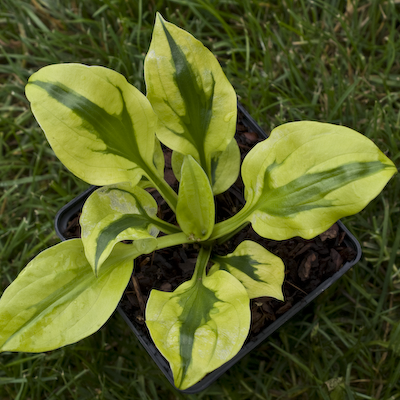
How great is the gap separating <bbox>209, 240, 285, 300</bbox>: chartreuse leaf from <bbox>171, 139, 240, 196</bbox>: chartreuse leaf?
5.5 inches

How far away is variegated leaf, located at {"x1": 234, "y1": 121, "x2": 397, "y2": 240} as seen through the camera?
62 centimetres

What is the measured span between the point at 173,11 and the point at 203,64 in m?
0.79

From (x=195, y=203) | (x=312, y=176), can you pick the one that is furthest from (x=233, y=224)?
(x=312, y=176)

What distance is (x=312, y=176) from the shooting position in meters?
0.66

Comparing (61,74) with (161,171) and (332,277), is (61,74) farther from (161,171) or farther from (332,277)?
(332,277)

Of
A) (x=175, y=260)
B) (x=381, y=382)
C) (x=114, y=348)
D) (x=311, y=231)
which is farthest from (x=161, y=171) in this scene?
(x=381, y=382)

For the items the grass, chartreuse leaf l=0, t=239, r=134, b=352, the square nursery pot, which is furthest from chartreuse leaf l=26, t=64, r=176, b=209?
the grass

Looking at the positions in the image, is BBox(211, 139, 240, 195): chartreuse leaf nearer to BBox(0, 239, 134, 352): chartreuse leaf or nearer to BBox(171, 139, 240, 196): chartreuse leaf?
BBox(171, 139, 240, 196): chartreuse leaf

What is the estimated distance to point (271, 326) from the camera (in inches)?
34.8

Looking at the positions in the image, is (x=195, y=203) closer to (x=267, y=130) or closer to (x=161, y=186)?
(x=161, y=186)

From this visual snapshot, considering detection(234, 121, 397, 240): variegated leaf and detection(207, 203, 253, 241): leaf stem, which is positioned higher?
detection(234, 121, 397, 240): variegated leaf

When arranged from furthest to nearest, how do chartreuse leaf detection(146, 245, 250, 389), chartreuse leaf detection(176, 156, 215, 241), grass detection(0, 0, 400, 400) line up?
grass detection(0, 0, 400, 400)
chartreuse leaf detection(176, 156, 215, 241)
chartreuse leaf detection(146, 245, 250, 389)

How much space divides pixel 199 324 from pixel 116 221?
22 cm

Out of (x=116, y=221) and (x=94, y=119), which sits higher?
(x=94, y=119)
